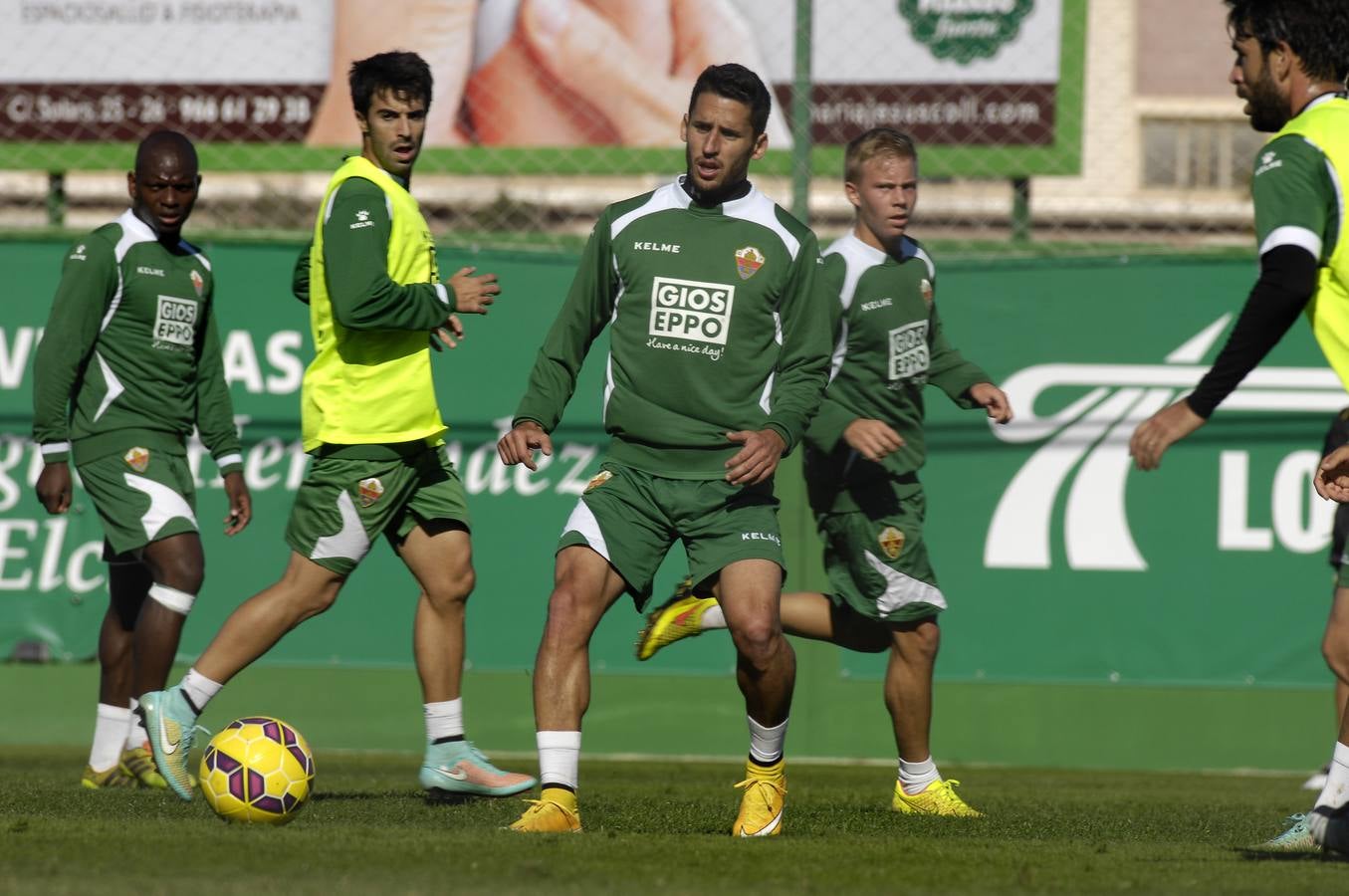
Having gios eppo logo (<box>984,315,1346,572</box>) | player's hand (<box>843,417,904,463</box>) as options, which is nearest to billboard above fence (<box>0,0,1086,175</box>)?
gios eppo logo (<box>984,315,1346,572</box>)

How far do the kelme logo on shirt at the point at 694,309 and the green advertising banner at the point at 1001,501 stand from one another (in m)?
3.75

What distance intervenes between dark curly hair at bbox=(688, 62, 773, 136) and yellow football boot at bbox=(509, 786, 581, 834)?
2.00 m

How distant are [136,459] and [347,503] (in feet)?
3.83

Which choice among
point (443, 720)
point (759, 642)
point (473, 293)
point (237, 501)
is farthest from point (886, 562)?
point (237, 501)

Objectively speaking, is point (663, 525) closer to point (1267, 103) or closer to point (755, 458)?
point (755, 458)

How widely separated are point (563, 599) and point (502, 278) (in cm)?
427

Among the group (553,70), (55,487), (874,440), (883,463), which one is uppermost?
(553,70)

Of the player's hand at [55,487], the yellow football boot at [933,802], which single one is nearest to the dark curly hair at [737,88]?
the yellow football boot at [933,802]

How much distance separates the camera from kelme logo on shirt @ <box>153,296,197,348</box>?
692 centimetres

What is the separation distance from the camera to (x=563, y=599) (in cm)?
524

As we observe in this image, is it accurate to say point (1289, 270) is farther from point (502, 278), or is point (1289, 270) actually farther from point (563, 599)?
point (502, 278)

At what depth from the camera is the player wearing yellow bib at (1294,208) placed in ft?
15.3

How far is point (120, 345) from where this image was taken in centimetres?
689

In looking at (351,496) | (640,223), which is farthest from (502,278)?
(640,223)
